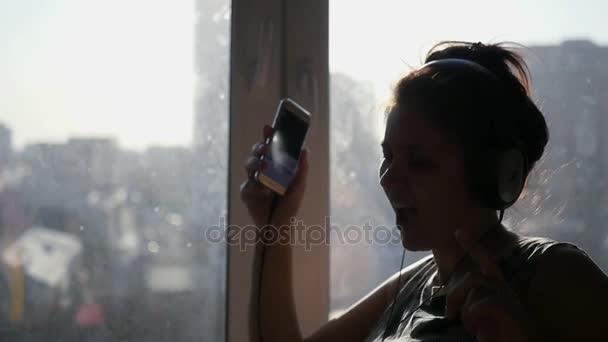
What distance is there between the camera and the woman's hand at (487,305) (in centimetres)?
77

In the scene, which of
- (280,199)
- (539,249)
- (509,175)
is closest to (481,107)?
(509,175)

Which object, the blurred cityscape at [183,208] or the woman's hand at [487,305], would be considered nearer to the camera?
the woman's hand at [487,305]

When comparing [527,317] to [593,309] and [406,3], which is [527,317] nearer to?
[593,309]

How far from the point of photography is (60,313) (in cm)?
128

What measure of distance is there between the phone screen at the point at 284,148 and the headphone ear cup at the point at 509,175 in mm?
419

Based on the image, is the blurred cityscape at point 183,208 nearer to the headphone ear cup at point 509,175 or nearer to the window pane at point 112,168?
the window pane at point 112,168

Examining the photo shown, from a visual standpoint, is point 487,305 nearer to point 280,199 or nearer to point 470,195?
point 470,195

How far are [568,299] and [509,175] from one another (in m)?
0.18

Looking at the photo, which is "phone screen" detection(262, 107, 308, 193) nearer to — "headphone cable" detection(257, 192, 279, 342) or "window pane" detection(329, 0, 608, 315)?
"headphone cable" detection(257, 192, 279, 342)

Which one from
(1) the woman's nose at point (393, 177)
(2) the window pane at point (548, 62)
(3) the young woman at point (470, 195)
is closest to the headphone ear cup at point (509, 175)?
(3) the young woman at point (470, 195)

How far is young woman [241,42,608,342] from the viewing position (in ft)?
2.77

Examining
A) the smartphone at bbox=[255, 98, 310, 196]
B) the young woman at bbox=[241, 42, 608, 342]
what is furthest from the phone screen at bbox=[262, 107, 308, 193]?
the young woman at bbox=[241, 42, 608, 342]

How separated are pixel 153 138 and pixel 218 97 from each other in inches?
5.8

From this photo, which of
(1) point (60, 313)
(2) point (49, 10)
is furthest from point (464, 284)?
(2) point (49, 10)
